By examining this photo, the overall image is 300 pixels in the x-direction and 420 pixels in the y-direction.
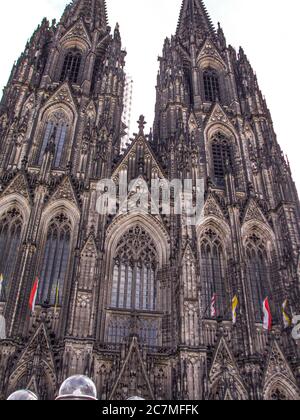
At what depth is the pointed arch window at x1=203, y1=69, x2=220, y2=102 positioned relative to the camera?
3475 cm

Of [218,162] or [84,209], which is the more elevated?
[218,162]

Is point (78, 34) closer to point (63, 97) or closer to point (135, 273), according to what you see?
point (63, 97)

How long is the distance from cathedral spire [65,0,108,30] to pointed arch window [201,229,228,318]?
79.4ft

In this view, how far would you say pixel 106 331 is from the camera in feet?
68.9

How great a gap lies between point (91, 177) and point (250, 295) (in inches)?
440

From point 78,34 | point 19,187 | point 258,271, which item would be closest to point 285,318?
point 258,271

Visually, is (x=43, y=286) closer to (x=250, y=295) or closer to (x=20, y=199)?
(x=20, y=199)

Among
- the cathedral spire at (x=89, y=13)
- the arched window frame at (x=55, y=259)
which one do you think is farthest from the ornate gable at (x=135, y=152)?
the cathedral spire at (x=89, y=13)

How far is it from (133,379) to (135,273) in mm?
6165

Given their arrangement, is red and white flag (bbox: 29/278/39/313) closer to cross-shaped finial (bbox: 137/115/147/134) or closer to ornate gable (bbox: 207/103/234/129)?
cross-shaped finial (bbox: 137/115/147/134)

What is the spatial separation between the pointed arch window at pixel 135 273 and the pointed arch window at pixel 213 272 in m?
2.86

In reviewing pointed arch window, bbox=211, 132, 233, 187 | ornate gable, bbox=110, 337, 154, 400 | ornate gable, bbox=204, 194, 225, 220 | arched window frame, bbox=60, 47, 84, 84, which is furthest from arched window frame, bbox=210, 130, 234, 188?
ornate gable, bbox=110, 337, 154, 400

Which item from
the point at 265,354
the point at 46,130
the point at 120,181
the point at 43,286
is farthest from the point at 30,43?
the point at 265,354

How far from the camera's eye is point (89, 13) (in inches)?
1633
